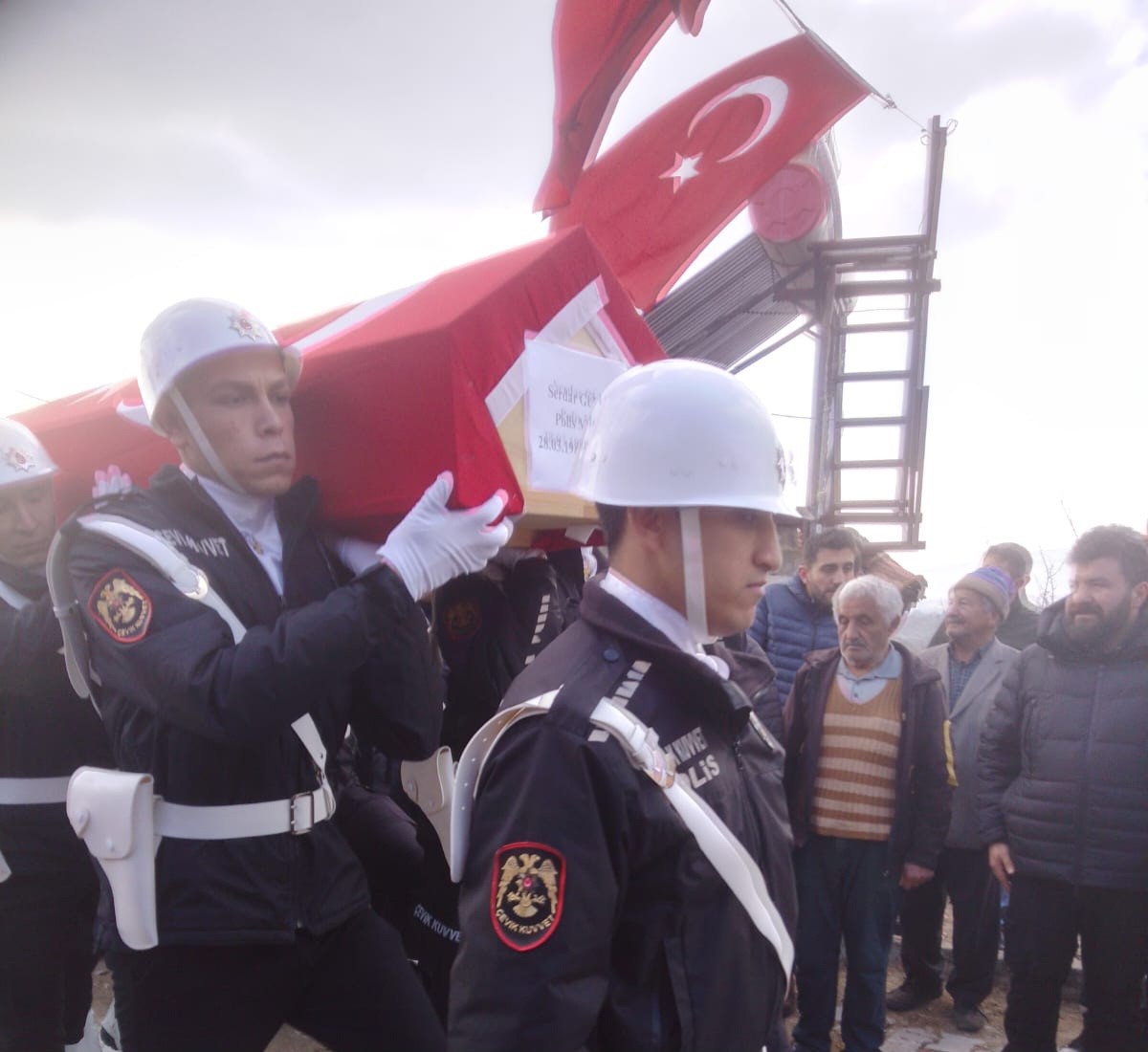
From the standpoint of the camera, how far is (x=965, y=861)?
4461mm

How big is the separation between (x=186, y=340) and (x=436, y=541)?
68 cm

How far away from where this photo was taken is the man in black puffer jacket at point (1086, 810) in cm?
336

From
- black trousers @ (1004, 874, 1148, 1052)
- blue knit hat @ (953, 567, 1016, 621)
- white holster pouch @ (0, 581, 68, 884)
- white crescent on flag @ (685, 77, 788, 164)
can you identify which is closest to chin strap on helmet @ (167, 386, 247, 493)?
white holster pouch @ (0, 581, 68, 884)

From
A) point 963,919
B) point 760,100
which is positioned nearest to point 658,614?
point 963,919

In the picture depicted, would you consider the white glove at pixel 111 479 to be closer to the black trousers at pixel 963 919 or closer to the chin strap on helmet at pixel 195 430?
the chin strap on helmet at pixel 195 430

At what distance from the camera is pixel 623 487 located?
1560mm

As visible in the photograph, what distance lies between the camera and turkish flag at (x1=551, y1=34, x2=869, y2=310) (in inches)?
283

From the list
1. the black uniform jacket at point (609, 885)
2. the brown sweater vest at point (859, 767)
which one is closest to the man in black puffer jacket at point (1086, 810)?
the brown sweater vest at point (859, 767)

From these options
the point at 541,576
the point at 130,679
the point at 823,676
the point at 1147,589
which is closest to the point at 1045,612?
the point at 1147,589

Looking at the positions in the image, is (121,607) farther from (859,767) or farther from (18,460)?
(859,767)

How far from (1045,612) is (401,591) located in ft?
9.94

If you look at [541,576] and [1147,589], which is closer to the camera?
[541,576]

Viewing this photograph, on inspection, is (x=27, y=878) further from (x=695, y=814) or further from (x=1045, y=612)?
(x=1045, y=612)

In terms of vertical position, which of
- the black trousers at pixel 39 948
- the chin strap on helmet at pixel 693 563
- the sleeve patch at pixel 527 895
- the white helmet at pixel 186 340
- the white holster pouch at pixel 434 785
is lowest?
the black trousers at pixel 39 948
